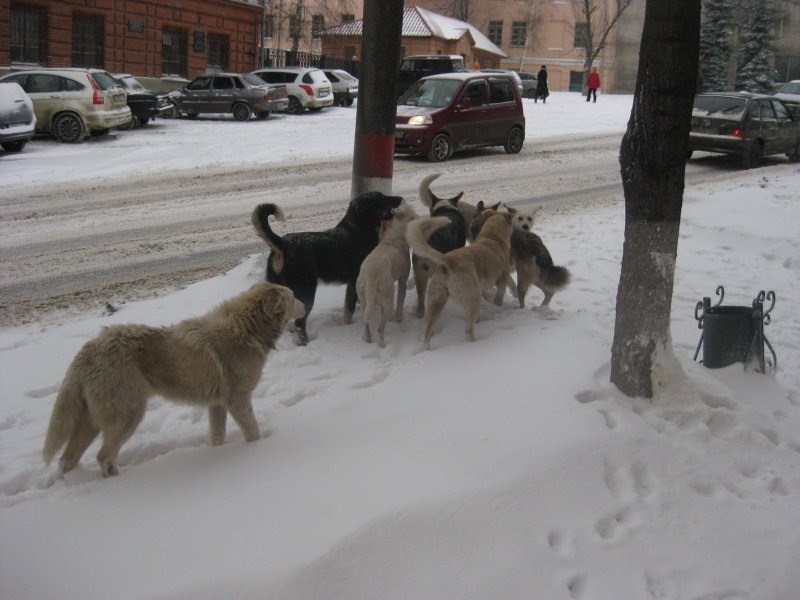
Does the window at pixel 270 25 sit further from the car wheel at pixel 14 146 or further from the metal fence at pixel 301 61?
the car wheel at pixel 14 146

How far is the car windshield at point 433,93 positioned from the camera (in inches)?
729

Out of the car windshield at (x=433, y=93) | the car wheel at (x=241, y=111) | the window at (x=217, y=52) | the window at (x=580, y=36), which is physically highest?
the window at (x=580, y=36)

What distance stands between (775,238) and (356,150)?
5.82 m

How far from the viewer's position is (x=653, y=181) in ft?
15.0

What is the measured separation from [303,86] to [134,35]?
27.3 feet

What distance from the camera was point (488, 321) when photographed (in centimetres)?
659

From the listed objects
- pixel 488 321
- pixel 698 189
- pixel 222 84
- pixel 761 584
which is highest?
pixel 222 84

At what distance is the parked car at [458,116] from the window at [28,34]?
17.5 meters

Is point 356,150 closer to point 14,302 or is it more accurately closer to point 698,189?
point 14,302

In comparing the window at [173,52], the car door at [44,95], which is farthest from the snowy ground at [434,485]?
the window at [173,52]

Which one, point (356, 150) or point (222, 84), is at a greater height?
point (222, 84)

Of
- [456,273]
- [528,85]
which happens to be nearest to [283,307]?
[456,273]

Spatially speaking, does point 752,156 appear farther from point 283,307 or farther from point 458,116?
point 283,307

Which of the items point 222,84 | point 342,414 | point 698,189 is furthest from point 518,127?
point 342,414
